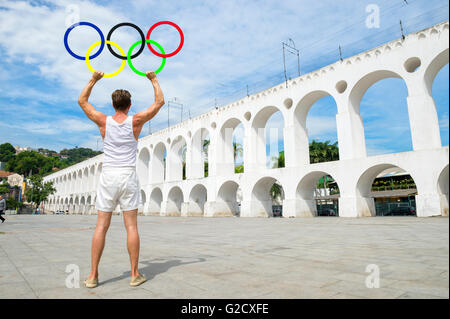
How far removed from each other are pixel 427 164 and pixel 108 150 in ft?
55.7

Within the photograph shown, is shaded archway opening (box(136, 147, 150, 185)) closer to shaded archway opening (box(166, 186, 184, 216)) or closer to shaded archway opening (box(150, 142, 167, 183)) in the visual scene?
shaded archway opening (box(150, 142, 167, 183))

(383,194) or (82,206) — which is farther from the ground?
(383,194)

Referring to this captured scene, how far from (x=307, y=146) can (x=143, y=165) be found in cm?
2535

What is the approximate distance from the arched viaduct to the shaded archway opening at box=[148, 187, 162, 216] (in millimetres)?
152

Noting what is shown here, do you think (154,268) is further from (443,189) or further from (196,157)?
(196,157)

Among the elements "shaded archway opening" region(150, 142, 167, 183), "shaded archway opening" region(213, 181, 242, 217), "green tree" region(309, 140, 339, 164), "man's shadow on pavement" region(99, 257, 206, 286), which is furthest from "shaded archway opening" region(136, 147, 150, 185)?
"man's shadow on pavement" region(99, 257, 206, 286)

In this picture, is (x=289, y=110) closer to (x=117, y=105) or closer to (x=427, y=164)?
(x=427, y=164)

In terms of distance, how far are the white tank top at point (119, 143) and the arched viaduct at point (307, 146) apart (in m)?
14.0

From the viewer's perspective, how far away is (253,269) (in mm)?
3596

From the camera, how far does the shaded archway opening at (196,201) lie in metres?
30.6

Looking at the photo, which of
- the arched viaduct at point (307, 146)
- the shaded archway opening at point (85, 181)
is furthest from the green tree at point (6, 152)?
the arched viaduct at point (307, 146)

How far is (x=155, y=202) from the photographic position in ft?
123

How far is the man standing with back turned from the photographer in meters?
3.20

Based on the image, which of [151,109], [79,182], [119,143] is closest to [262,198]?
[151,109]
